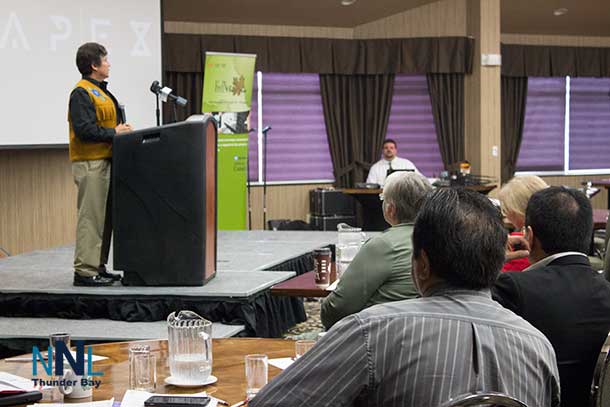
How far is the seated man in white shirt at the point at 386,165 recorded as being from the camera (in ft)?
34.2

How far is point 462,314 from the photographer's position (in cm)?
152

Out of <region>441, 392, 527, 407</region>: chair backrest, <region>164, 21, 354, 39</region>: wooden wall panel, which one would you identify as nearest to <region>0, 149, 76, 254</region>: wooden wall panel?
<region>164, 21, 354, 39</region>: wooden wall panel

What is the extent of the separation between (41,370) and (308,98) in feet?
30.5

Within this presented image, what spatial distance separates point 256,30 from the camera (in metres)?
11.0

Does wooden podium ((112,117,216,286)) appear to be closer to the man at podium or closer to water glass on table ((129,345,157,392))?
the man at podium

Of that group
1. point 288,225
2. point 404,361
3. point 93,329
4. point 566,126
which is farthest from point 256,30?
point 404,361

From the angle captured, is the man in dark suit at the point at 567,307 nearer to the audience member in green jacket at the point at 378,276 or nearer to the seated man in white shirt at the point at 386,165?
the audience member in green jacket at the point at 378,276

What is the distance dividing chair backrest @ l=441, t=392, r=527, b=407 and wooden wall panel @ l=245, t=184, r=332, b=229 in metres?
9.69

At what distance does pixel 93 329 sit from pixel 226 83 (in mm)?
5357

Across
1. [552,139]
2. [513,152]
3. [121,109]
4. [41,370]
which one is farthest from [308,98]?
[41,370]

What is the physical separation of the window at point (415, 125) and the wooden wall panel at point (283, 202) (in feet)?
3.86

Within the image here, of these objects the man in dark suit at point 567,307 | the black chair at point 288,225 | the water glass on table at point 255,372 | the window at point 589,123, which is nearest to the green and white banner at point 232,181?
the black chair at point 288,225

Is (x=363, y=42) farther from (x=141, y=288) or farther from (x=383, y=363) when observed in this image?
(x=383, y=363)

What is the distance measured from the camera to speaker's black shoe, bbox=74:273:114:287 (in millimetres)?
4957
